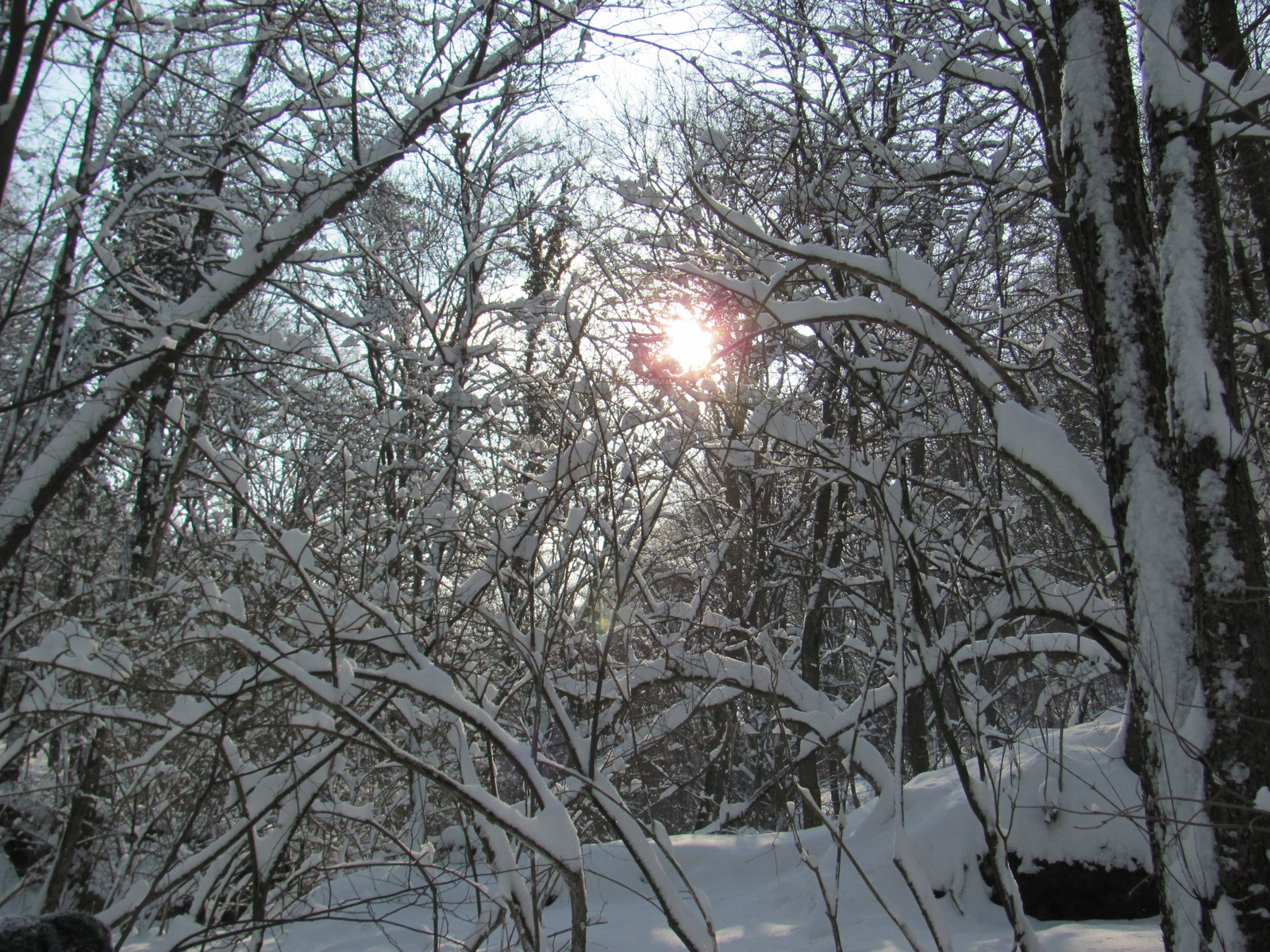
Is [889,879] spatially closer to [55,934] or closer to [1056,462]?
[1056,462]

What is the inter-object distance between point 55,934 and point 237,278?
3.91 m

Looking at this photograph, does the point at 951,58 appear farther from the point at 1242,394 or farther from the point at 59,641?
the point at 59,641

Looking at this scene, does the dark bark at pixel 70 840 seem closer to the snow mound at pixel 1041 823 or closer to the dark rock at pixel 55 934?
the dark rock at pixel 55 934

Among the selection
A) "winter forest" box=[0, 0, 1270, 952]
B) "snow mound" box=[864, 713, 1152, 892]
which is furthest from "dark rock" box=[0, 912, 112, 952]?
"snow mound" box=[864, 713, 1152, 892]

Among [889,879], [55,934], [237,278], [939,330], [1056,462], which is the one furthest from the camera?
[237,278]

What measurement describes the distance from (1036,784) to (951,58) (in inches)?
160

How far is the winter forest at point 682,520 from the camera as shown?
231cm

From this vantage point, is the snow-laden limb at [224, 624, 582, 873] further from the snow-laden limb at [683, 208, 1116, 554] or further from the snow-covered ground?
the snow-laden limb at [683, 208, 1116, 554]

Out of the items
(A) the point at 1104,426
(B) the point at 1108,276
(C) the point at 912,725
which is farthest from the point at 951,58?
(C) the point at 912,725

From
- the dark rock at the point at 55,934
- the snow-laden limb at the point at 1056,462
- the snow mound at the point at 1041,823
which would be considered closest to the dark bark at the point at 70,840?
the dark rock at the point at 55,934

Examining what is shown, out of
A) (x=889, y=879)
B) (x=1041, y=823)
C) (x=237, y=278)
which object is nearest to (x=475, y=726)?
(x=889, y=879)

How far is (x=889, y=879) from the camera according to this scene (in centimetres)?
372

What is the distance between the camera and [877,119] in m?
7.20

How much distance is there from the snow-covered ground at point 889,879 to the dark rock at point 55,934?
1.00 metres
